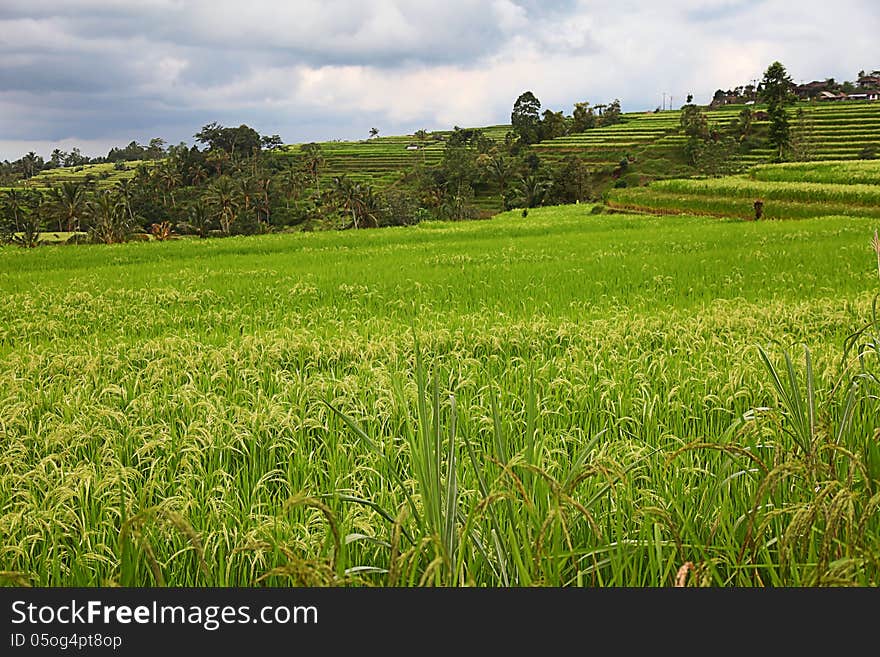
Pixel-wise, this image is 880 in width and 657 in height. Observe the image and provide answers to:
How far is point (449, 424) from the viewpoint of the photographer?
3.52 meters

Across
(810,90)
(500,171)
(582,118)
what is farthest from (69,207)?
(810,90)

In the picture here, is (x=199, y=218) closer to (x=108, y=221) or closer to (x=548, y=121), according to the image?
(x=108, y=221)

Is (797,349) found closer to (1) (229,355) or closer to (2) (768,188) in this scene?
(1) (229,355)

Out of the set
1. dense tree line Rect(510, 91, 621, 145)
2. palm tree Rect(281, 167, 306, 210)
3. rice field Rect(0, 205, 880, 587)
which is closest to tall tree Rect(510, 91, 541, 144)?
dense tree line Rect(510, 91, 621, 145)

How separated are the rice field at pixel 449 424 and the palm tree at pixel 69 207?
29.4 metres

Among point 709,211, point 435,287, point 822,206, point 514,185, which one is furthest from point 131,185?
point 435,287

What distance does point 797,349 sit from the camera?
16.7 feet

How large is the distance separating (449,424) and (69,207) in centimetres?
4179

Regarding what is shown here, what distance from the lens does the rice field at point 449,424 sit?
Answer: 78.9 inches

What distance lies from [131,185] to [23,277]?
45241 millimetres

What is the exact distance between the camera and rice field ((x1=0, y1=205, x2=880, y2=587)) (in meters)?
2.00

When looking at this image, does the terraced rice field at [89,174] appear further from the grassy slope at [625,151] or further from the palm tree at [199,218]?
the palm tree at [199,218]

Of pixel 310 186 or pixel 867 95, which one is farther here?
pixel 867 95

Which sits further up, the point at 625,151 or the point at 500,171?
the point at 625,151
